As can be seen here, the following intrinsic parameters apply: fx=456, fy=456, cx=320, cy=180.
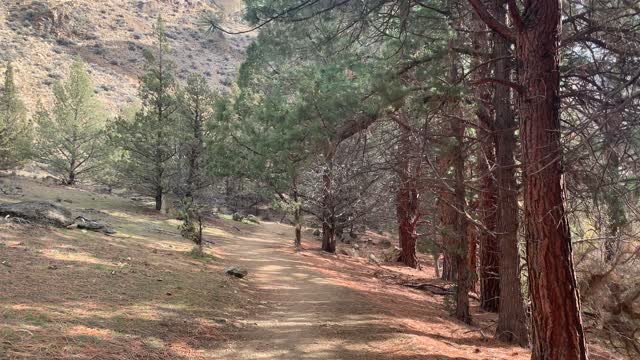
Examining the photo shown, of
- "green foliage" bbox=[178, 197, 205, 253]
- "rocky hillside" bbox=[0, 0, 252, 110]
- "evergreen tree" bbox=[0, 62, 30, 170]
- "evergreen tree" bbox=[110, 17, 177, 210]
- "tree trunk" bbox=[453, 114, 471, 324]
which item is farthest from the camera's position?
"rocky hillside" bbox=[0, 0, 252, 110]

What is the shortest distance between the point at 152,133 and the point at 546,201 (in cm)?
1738

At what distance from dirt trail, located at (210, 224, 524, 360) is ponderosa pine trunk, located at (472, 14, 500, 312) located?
4.43 feet

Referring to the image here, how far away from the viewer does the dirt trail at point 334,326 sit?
5961mm

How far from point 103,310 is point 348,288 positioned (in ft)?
18.6

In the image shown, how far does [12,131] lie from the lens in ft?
71.4

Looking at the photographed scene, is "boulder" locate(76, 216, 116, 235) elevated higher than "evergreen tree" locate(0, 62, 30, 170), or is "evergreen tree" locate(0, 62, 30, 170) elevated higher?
"evergreen tree" locate(0, 62, 30, 170)

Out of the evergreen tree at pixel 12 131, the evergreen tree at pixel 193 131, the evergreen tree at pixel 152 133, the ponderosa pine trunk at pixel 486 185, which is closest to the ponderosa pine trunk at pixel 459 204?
the ponderosa pine trunk at pixel 486 185

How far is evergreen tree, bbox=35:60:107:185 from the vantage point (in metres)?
23.8

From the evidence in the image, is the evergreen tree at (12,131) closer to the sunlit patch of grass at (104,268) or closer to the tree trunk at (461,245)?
the sunlit patch of grass at (104,268)

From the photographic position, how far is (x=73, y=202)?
59.7ft

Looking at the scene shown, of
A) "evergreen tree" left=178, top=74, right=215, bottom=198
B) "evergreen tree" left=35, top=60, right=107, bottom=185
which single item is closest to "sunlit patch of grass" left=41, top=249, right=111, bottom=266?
"evergreen tree" left=178, top=74, right=215, bottom=198

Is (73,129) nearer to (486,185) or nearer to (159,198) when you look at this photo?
(159,198)

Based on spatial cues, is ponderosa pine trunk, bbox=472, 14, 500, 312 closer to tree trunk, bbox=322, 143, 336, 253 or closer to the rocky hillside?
tree trunk, bbox=322, 143, 336, 253

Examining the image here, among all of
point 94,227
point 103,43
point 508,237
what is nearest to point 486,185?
point 508,237
